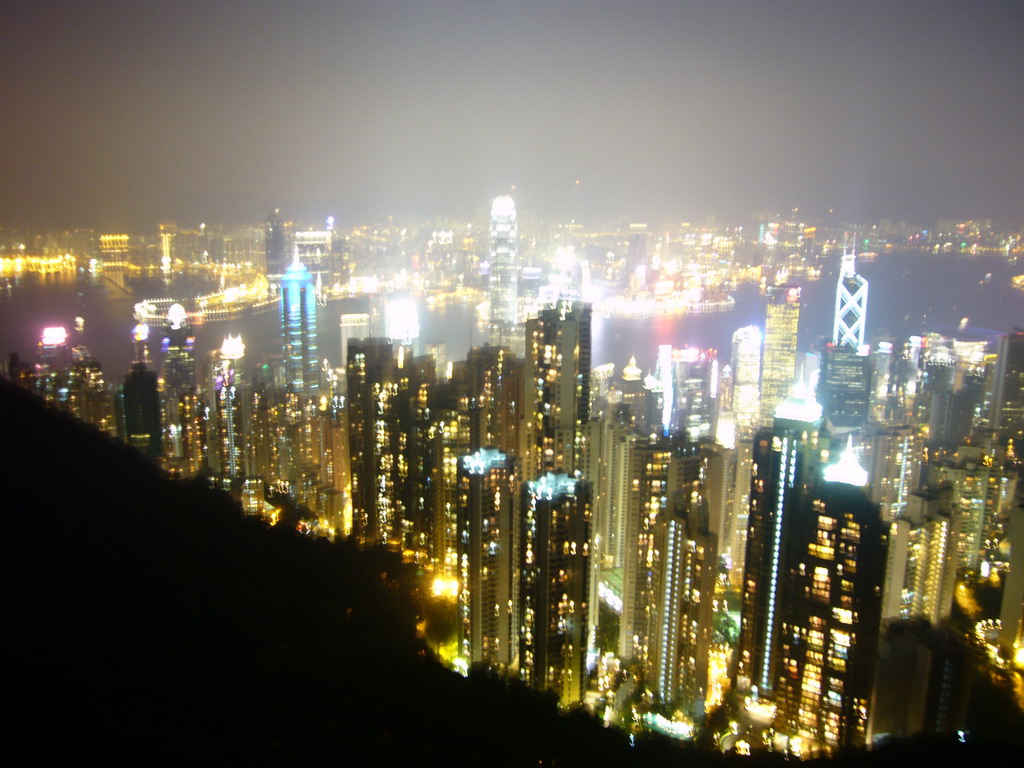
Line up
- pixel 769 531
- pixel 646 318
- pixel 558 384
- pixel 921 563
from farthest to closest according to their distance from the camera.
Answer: pixel 646 318
pixel 558 384
pixel 921 563
pixel 769 531

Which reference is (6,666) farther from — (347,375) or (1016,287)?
(1016,287)

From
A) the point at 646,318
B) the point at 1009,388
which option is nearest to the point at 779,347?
the point at 646,318

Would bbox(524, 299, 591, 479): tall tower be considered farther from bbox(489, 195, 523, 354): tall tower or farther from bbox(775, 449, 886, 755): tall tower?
bbox(775, 449, 886, 755): tall tower

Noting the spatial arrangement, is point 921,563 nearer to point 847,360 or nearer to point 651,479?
point 651,479

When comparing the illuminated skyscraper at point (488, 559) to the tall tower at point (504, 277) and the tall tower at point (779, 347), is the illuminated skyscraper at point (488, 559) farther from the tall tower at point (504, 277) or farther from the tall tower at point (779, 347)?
the tall tower at point (779, 347)

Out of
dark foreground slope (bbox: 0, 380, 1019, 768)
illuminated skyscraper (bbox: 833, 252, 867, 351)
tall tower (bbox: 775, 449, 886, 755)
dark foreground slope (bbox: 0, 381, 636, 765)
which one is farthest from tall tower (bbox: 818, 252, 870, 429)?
dark foreground slope (bbox: 0, 381, 636, 765)

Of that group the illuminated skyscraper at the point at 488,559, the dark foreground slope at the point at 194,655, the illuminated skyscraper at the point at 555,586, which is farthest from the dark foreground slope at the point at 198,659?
A: the illuminated skyscraper at the point at 488,559

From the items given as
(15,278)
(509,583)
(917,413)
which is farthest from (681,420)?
(15,278)
